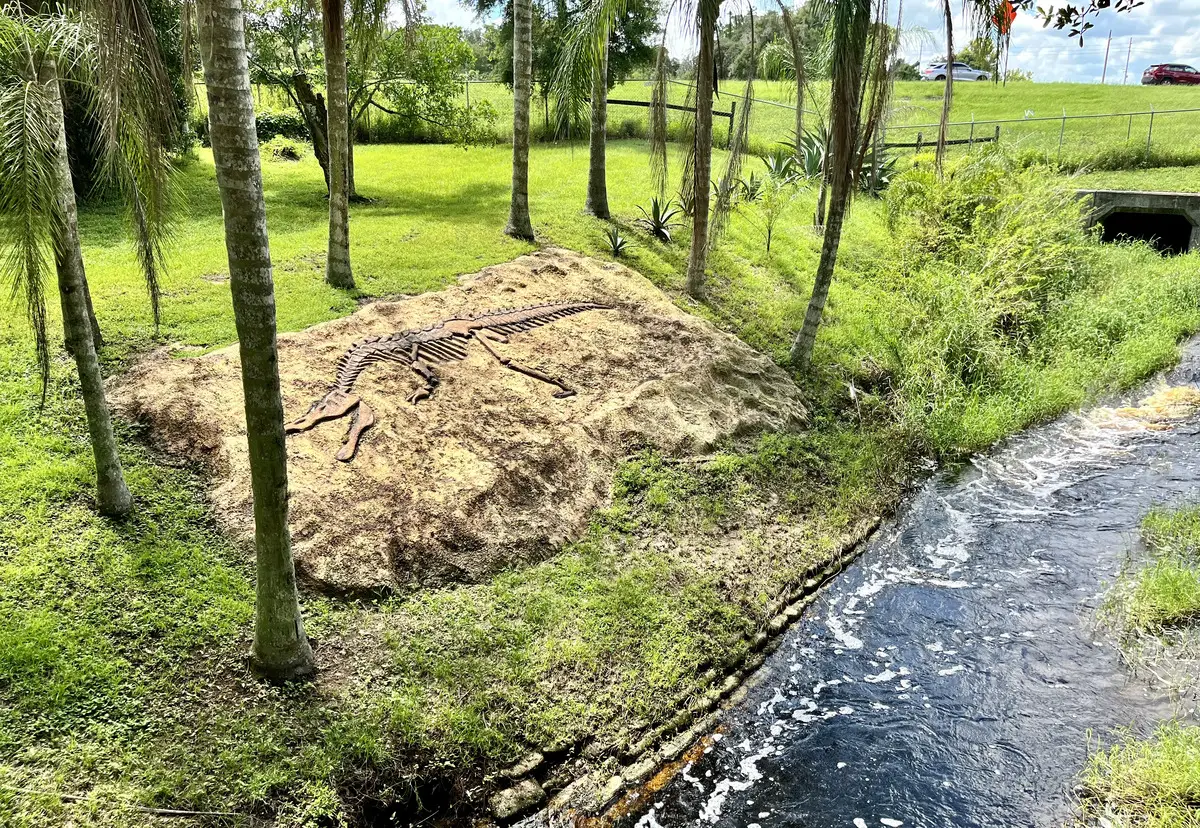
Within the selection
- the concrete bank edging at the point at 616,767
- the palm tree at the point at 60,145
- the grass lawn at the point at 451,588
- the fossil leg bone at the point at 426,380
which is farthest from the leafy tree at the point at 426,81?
the concrete bank edging at the point at 616,767

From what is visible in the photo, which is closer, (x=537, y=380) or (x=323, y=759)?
(x=323, y=759)

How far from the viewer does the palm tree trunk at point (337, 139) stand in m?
11.4

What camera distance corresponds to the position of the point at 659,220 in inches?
651

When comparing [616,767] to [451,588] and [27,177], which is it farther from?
[27,177]

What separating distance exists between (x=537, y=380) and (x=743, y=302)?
553cm

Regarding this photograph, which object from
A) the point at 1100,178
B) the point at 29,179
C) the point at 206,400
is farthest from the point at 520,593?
the point at 1100,178

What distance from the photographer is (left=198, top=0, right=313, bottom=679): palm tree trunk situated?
16.2 ft

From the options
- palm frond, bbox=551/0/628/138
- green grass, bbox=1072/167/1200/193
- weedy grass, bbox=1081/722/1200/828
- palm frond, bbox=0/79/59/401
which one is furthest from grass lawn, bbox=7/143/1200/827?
green grass, bbox=1072/167/1200/193

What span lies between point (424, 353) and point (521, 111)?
641 cm

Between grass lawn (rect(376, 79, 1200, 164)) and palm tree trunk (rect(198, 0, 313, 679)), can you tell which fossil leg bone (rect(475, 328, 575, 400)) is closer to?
palm tree trunk (rect(198, 0, 313, 679))

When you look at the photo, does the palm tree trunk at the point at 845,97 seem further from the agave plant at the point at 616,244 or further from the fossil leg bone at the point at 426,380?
the fossil leg bone at the point at 426,380

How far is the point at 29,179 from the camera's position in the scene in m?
5.66

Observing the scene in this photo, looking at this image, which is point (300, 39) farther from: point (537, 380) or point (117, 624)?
point (117, 624)

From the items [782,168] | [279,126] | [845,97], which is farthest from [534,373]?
[279,126]
